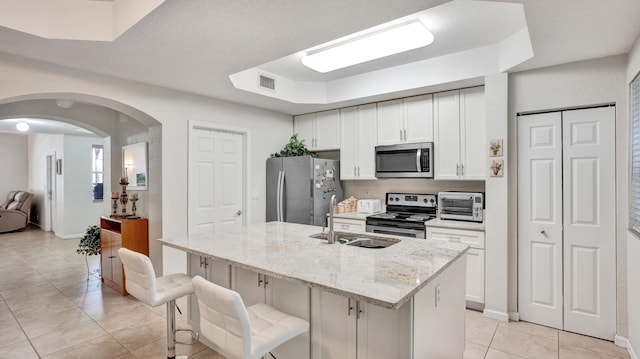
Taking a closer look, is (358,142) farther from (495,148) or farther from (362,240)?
(362,240)

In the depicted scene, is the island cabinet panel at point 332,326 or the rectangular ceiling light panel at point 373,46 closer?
the island cabinet panel at point 332,326

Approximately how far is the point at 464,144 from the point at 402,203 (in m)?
1.14

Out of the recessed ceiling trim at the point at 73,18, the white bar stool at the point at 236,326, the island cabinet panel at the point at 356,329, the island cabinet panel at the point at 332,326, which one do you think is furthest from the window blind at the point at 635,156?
the recessed ceiling trim at the point at 73,18

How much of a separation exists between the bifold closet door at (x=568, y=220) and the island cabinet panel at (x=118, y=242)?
4117mm

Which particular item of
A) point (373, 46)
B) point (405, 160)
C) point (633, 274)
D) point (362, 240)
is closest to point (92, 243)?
point (362, 240)

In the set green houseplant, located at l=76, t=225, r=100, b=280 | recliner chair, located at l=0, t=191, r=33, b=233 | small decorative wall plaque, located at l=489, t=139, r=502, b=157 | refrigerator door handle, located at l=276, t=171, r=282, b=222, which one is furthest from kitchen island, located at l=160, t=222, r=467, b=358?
recliner chair, located at l=0, t=191, r=33, b=233

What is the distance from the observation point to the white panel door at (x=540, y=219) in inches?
117

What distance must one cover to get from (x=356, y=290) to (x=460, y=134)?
2.85 meters

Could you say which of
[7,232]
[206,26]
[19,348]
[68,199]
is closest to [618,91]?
[206,26]

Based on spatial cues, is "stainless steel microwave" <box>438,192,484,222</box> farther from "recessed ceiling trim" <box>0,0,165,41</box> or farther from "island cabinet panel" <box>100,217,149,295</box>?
"island cabinet panel" <box>100,217,149,295</box>

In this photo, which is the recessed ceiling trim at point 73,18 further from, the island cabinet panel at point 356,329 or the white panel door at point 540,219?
the white panel door at point 540,219

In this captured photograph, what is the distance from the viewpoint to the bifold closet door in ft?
9.04

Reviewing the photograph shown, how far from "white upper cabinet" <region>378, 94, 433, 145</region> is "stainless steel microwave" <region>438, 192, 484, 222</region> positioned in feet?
2.46

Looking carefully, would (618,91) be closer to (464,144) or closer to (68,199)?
(464,144)
